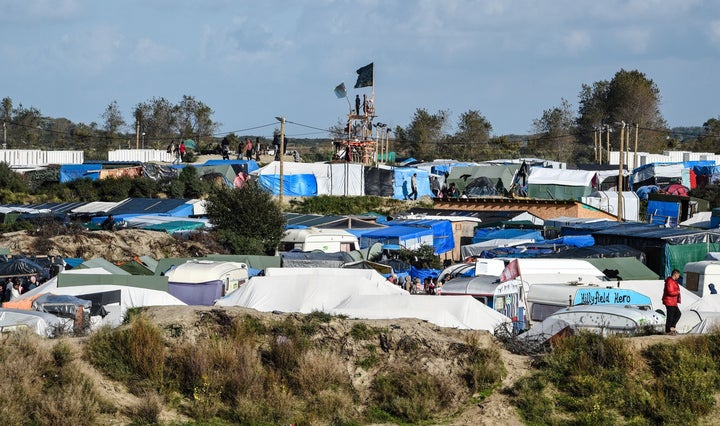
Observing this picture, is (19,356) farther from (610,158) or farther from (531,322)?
(610,158)

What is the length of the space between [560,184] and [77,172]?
24726 mm

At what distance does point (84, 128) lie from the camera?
98938mm

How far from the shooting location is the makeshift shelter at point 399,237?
3275 cm

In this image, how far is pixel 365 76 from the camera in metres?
60.6

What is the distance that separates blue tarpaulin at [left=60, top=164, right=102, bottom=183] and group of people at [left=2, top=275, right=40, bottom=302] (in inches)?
1091

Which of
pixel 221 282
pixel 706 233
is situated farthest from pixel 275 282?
pixel 706 233

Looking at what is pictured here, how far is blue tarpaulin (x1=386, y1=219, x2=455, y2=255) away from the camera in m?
35.4

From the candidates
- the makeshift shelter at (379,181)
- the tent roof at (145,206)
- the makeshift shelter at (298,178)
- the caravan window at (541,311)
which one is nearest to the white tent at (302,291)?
the caravan window at (541,311)

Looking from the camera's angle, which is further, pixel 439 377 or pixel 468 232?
pixel 468 232

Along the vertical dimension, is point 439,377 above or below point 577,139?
below

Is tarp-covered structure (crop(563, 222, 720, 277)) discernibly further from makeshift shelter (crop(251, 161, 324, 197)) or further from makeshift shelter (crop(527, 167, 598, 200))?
makeshift shelter (crop(251, 161, 324, 197))

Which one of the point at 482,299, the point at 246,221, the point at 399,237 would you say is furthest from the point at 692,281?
the point at 246,221

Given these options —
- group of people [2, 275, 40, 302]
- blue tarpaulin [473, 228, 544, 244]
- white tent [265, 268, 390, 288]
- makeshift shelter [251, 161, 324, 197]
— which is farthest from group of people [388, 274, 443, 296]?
makeshift shelter [251, 161, 324, 197]

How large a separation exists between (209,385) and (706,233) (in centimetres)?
2278
